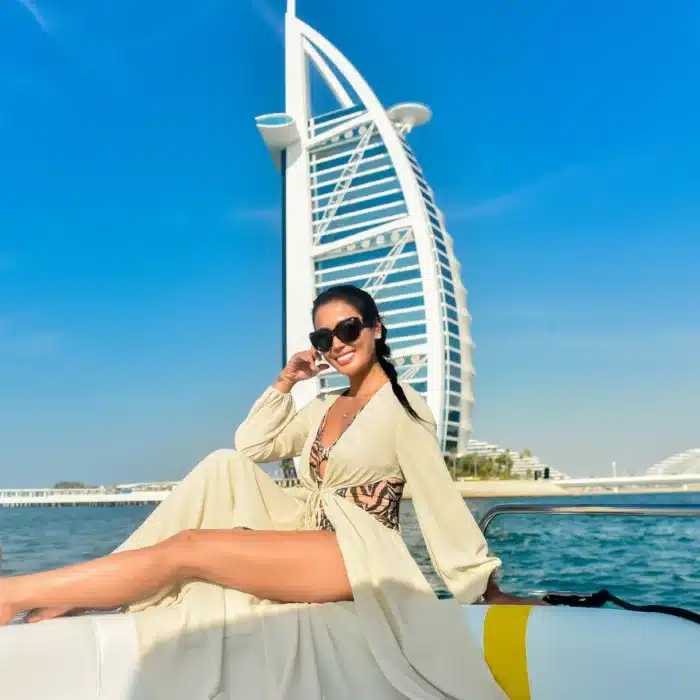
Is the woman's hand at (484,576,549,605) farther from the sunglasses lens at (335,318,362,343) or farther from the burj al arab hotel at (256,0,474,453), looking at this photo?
the burj al arab hotel at (256,0,474,453)

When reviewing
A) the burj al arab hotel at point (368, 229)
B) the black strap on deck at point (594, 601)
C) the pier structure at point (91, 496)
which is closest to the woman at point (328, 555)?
the black strap on deck at point (594, 601)

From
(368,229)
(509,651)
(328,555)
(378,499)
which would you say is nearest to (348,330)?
(378,499)

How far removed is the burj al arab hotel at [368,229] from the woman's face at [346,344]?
37970mm

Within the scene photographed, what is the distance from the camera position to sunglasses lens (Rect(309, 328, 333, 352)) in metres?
2.00

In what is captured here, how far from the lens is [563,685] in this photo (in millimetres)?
1482

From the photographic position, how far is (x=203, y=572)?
1602mm

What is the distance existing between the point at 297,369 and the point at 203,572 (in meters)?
0.76

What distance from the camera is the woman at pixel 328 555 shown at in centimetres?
152

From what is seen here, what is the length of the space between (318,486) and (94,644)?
65cm

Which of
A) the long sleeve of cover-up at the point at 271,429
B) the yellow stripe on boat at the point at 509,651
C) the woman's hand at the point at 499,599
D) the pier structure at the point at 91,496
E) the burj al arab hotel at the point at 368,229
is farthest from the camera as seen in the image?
the pier structure at the point at 91,496

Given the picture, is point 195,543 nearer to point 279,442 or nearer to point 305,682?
point 305,682

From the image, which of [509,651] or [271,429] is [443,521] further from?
[271,429]

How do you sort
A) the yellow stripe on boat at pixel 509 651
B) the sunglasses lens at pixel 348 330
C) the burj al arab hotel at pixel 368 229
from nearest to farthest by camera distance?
the yellow stripe on boat at pixel 509 651, the sunglasses lens at pixel 348 330, the burj al arab hotel at pixel 368 229

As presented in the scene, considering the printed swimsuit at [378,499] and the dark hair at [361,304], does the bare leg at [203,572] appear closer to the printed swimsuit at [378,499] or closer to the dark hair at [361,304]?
the printed swimsuit at [378,499]
